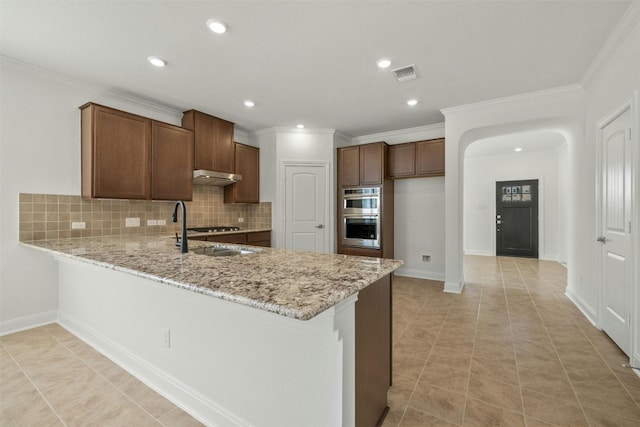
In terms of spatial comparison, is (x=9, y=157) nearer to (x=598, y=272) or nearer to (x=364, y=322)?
(x=364, y=322)

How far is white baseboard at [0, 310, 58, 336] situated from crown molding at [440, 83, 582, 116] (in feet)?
Answer: 17.1

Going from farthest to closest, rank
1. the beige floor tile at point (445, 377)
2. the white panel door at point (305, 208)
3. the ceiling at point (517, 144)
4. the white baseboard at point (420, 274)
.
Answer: the ceiling at point (517, 144) → the white panel door at point (305, 208) → the white baseboard at point (420, 274) → the beige floor tile at point (445, 377)

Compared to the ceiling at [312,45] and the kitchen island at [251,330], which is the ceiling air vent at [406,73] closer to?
the ceiling at [312,45]

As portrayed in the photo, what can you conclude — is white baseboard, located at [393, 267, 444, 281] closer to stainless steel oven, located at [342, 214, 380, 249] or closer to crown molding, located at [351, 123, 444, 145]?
stainless steel oven, located at [342, 214, 380, 249]

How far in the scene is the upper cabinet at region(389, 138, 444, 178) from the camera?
441cm

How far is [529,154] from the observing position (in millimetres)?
6613

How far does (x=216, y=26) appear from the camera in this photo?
217 centimetres

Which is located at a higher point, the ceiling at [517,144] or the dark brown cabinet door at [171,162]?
the ceiling at [517,144]

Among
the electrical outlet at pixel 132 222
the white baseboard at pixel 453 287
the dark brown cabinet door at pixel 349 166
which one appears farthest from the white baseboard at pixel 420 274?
the electrical outlet at pixel 132 222

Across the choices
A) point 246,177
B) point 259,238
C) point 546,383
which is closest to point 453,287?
point 546,383

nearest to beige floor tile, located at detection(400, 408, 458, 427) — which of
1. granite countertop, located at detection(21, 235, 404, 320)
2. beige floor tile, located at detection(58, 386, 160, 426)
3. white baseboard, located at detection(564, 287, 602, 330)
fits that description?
granite countertop, located at detection(21, 235, 404, 320)

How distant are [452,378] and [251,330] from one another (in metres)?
1.50

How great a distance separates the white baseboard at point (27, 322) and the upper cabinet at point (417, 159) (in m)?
4.74

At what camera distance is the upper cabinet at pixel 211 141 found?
3.94 m
